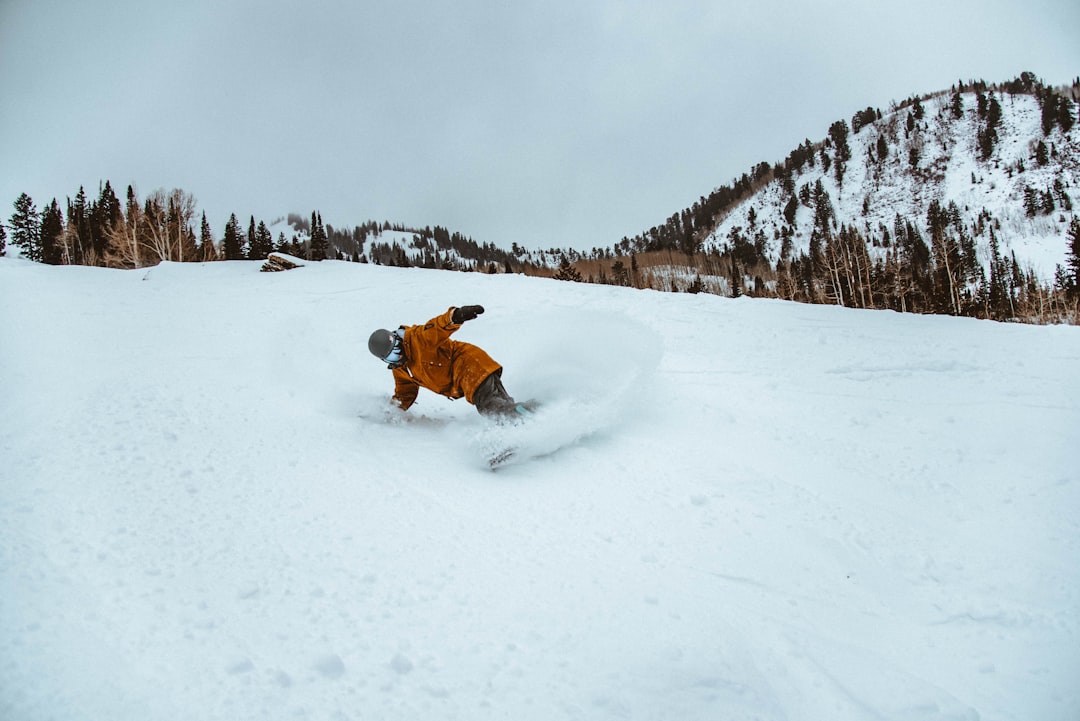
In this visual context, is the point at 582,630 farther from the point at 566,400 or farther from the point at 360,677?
the point at 566,400

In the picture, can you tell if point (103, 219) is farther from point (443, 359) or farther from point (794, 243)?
point (794, 243)

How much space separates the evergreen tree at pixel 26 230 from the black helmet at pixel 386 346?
62180 mm

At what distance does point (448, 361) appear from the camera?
186 inches

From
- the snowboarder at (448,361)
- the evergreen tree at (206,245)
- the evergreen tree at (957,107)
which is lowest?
the snowboarder at (448,361)

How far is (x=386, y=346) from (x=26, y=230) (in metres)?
63.1

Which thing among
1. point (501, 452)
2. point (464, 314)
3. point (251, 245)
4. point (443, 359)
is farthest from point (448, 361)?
point (251, 245)

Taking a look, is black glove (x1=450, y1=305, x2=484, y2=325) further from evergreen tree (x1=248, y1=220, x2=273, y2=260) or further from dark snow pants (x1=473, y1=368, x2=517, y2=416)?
evergreen tree (x1=248, y1=220, x2=273, y2=260)

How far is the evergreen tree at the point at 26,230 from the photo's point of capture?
146 feet

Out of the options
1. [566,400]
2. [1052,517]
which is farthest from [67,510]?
[1052,517]

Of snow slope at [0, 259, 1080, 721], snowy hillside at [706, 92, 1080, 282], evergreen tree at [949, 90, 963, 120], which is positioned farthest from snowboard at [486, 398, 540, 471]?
evergreen tree at [949, 90, 963, 120]

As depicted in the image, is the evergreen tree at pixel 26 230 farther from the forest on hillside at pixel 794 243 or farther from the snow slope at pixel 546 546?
the snow slope at pixel 546 546

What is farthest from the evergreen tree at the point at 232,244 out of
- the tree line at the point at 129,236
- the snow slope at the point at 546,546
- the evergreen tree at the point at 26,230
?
the snow slope at the point at 546,546

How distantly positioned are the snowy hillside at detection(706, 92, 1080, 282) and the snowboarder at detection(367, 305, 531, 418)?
297 ft

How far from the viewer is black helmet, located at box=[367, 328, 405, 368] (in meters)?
4.66
